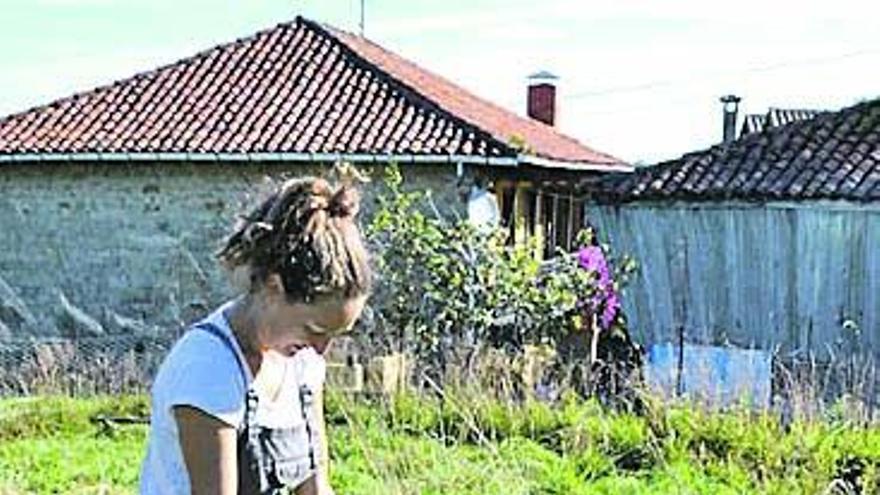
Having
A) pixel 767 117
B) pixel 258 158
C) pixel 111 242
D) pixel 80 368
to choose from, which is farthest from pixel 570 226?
→ pixel 767 117

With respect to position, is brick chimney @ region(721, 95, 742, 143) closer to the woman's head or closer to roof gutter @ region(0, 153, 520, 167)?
roof gutter @ region(0, 153, 520, 167)

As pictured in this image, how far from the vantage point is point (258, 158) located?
17109 mm

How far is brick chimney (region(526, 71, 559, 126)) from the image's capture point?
84.6 feet

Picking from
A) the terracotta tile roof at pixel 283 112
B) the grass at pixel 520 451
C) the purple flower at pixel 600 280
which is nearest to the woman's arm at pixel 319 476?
the grass at pixel 520 451

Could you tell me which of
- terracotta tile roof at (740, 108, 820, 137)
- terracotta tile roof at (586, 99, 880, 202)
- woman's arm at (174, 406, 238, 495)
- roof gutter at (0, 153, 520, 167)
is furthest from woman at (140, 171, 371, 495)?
terracotta tile roof at (740, 108, 820, 137)

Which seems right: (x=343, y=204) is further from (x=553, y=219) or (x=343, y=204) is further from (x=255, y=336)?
(x=553, y=219)

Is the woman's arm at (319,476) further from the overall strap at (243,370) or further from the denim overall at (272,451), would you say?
the overall strap at (243,370)

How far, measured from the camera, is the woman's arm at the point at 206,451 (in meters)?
2.50

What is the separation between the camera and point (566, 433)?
907cm

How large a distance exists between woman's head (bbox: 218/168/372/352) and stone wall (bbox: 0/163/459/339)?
14.3m

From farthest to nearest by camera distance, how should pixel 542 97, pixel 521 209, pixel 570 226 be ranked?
1. pixel 542 97
2. pixel 570 226
3. pixel 521 209

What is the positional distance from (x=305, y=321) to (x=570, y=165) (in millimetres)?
16892

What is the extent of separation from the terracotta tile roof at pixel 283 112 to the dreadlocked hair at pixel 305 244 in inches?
537

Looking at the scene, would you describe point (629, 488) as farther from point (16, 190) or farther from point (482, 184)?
point (16, 190)
